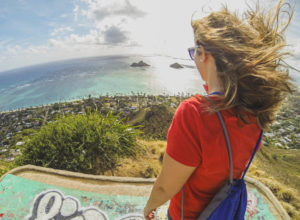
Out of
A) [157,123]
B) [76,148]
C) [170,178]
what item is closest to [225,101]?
[170,178]

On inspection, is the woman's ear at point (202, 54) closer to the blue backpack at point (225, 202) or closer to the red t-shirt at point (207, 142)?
the red t-shirt at point (207, 142)

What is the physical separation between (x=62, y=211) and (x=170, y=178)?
2583 millimetres

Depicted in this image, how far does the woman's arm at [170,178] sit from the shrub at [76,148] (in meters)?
3.14

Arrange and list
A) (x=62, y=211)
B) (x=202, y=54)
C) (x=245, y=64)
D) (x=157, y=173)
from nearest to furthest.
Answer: (x=245, y=64) → (x=202, y=54) → (x=62, y=211) → (x=157, y=173)

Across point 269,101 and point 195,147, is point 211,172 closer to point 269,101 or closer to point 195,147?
point 195,147

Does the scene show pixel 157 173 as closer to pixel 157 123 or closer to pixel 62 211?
pixel 62 211

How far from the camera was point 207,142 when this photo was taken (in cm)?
84

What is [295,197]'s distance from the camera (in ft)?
11.3

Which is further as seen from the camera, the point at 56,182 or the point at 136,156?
the point at 136,156

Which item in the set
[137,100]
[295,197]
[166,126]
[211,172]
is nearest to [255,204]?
[295,197]

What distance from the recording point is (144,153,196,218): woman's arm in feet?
3.00

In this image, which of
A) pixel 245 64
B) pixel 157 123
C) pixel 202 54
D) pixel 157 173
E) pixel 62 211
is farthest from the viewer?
pixel 157 123

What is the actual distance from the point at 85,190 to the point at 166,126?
6242 millimetres

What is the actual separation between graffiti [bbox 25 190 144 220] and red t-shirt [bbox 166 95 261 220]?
2.24 meters
